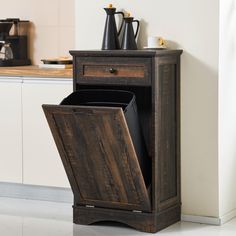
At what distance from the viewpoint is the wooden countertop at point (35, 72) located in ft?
15.6

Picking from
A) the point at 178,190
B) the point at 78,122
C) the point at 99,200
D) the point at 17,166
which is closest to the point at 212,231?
the point at 178,190

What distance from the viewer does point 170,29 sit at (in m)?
4.39

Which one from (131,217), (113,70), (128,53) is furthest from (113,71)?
(131,217)

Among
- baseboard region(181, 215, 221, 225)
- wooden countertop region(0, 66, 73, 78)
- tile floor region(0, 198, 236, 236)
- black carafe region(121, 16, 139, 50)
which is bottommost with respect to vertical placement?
tile floor region(0, 198, 236, 236)

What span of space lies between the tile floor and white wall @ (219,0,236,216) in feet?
0.70

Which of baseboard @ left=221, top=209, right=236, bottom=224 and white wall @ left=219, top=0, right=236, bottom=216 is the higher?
white wall @ left=219, top=0, right=236, bottom=216

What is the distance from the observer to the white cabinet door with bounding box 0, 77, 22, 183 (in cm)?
498

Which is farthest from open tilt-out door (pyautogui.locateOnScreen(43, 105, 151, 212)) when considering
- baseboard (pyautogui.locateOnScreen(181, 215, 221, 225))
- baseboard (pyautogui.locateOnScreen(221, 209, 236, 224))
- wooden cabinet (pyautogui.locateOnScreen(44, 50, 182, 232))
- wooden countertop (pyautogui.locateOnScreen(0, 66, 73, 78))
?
wooden countertop (pyautogui.locateOnScreen(0, 66, 73, 78))

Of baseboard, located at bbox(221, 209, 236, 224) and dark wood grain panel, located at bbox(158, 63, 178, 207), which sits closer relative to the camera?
dark wood grain panel, located at bbox(158, 63, 178, 207)

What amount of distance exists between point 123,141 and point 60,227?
72 cm

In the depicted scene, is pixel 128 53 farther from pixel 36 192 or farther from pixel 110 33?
pixel 36 192

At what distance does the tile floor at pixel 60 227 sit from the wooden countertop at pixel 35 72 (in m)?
0.84

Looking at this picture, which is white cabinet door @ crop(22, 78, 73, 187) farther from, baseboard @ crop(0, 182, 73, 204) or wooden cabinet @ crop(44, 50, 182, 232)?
wooden cabinet @ crop(44, 50, 182, 232)

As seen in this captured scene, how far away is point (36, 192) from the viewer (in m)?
5.05
